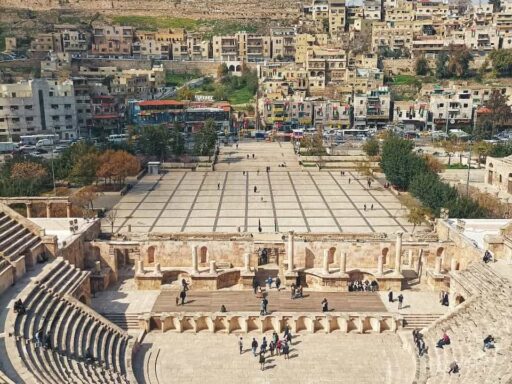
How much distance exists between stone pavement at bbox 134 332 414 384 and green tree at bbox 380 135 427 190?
28619 millimetres

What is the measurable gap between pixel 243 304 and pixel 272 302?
144cm

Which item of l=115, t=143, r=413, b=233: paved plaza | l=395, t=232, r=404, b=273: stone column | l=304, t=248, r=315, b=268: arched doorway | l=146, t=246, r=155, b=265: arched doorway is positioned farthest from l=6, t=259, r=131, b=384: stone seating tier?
l=115, t=143, r=413, b=233: paved plaza

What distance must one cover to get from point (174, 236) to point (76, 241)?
543 cm

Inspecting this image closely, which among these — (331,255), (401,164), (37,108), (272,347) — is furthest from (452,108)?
(272,347)

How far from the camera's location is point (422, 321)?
24922 mm

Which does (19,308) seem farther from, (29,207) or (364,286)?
(29,207)

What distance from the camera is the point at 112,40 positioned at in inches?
4670

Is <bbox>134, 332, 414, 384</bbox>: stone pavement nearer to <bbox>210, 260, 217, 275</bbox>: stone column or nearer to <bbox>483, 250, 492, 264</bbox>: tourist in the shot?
<bbox>210, 260, 217, 275</bbox>: stone column

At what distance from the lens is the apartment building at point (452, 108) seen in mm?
84312

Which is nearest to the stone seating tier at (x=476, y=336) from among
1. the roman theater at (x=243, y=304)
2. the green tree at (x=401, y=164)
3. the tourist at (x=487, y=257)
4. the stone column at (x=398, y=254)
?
the roman theater at (x=243, y=304)

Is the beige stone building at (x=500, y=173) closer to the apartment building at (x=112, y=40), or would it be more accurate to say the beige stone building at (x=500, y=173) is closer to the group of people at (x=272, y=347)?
the group of people at (x=272, y=347)

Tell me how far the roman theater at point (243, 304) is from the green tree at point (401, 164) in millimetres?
17706

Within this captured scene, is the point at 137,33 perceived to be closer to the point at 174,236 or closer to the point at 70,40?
the point at 70,40

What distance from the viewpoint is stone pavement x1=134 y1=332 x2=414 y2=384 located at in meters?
20.7
